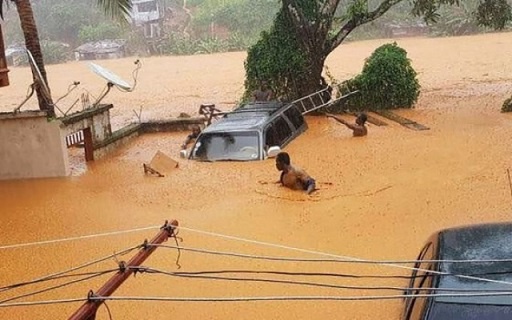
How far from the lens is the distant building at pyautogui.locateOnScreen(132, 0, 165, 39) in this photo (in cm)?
5897

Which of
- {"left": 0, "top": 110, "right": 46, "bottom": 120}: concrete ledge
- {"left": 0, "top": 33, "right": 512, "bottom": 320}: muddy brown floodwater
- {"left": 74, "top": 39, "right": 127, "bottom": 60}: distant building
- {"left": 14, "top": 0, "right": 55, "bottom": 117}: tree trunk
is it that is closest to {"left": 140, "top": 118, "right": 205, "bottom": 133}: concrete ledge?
{"left": 0, "top": 33, "right": 512, "bottom": 320}: muddy brown floodwater

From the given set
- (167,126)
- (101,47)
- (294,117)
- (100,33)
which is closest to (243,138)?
(294,117)

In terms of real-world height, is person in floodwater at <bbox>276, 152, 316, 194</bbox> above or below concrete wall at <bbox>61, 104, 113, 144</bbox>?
below

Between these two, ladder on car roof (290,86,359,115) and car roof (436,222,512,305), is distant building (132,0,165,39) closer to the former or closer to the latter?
ladder on car roof (290,86,359,115)

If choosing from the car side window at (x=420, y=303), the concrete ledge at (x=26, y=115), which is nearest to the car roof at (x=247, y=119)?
the concrete ledge at (x=26, y=115)

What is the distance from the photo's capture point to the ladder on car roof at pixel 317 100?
19453mm

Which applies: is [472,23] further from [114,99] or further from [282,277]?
[282,277]

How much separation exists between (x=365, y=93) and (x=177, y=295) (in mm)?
13444

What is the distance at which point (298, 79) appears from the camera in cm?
1977

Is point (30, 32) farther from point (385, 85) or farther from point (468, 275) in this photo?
point (468, 275)

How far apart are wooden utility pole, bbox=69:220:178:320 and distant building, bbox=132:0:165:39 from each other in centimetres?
5591

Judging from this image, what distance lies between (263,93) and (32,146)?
6626 millimetres

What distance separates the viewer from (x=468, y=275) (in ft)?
12.7

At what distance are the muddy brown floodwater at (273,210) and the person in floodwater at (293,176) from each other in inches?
7.4
